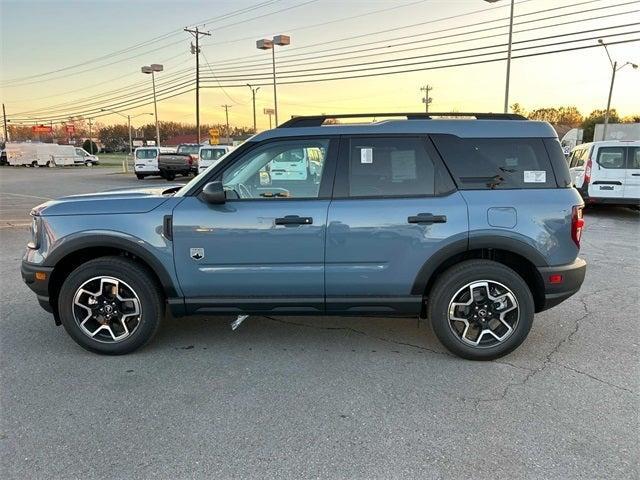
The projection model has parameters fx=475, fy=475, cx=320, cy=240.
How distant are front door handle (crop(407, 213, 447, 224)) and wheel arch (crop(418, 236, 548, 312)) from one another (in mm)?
211

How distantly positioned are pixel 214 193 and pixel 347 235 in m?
1.04

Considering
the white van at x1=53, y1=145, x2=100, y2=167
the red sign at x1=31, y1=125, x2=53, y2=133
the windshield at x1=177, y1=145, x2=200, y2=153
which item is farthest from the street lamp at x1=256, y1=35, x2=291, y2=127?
the red sign at x1=31, y1=125, x2=53, y2=133

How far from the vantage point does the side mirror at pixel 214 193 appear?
138 inches

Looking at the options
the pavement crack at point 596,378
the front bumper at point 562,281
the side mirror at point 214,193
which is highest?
the side mirror at point 214,193

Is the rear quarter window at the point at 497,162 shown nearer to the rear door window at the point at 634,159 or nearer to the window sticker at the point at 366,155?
Answer: the window sticker at the point at 366,155

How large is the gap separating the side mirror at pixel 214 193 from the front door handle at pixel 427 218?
1408 millimetres

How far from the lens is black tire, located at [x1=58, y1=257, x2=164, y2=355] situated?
370 centimetres

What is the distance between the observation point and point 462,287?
11.9 feet

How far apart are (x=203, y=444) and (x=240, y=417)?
1.03ft

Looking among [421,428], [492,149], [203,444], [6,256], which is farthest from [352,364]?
[6,256]

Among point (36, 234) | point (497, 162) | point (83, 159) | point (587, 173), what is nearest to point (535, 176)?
point (497, 162)

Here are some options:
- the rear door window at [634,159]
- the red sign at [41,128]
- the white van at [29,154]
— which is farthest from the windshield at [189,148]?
the red sign at [41,128]

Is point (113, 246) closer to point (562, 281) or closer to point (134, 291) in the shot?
point (134, 291)

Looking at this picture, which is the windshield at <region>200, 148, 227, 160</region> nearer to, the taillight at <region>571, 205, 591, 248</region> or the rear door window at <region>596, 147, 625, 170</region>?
the rear door window at <region>596, 147, 625, 170</region>
